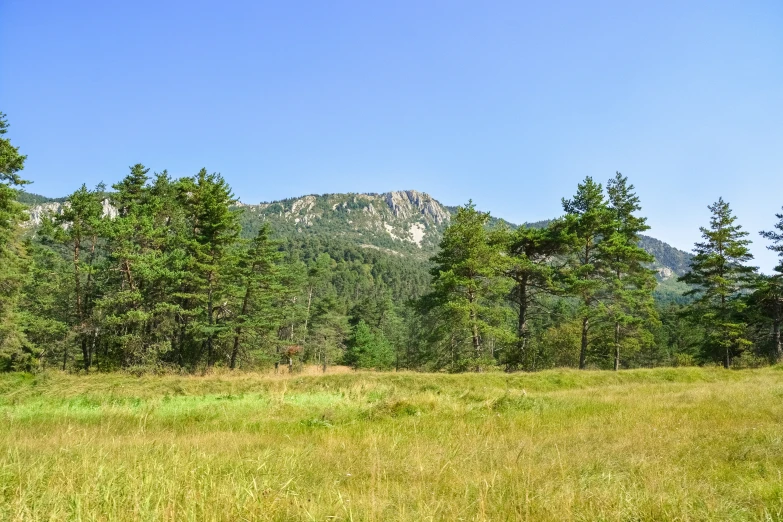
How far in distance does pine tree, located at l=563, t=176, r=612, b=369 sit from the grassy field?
13096 millimetres

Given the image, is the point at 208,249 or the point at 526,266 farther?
the point at 208,249

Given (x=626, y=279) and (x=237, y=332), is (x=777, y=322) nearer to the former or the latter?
(x=626, y=279)

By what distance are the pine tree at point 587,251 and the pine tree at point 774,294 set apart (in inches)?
470

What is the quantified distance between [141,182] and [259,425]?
1097 inches

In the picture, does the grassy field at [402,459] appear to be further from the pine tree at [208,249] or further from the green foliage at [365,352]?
the green foliage at [365,352]

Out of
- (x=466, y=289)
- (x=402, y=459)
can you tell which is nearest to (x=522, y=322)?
(x=466, y=289)

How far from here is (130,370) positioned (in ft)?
77.4

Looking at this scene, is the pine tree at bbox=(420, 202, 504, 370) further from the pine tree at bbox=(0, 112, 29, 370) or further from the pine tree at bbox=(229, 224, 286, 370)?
the pine tree at bbox=(0, 112, 29, 370)

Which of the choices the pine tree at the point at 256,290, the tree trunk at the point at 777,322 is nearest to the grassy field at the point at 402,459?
the pine tree at the point at 256,290

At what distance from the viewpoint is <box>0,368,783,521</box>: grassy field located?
3383 mm

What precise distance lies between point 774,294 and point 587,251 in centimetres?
1363

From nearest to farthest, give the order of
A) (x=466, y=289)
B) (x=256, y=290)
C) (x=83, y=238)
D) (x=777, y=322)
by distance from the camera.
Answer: (x=466, y=289) → (x=83, y=238) → (x=777, y=322) → (x=256, y=290)

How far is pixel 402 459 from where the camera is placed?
5.39 m

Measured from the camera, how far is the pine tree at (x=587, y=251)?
2528 cm
